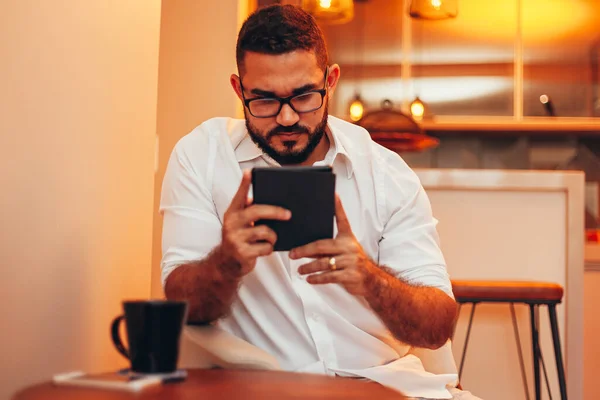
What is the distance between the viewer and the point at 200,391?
93 cm

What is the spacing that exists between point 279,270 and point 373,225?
20 centimetres

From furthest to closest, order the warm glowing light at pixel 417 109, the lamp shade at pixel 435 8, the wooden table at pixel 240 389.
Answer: the warm glowing light at pixel 417 109, the lamp shade at pixel 435 8, the wooden table at pixel 240 389

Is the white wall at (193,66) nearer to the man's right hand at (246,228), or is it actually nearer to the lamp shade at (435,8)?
the lamp shade at (435,8)

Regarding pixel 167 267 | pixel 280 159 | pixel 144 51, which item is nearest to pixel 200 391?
pixel 167 267

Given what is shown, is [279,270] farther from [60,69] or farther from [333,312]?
[60,69]

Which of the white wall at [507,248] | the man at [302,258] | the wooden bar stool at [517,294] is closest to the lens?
the man at [302,258]

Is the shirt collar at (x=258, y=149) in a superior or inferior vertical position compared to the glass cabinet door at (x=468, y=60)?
inferior

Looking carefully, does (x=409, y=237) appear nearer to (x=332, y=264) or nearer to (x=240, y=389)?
(x=332, y=264)

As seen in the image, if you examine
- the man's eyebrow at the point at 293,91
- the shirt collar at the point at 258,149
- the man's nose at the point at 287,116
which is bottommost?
the shirt collar at the point at 258,149

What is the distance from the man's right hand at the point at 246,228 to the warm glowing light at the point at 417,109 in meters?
3.57

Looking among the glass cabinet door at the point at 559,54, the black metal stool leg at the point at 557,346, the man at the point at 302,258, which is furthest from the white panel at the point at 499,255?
the glass cabinet door at the point at 559,54

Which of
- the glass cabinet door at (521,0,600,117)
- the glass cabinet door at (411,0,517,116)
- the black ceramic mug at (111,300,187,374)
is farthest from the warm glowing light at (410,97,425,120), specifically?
the black ceramic mug at (111,300,187,374)

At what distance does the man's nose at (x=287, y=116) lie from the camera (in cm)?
144

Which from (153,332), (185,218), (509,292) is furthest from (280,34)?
(509,292)
